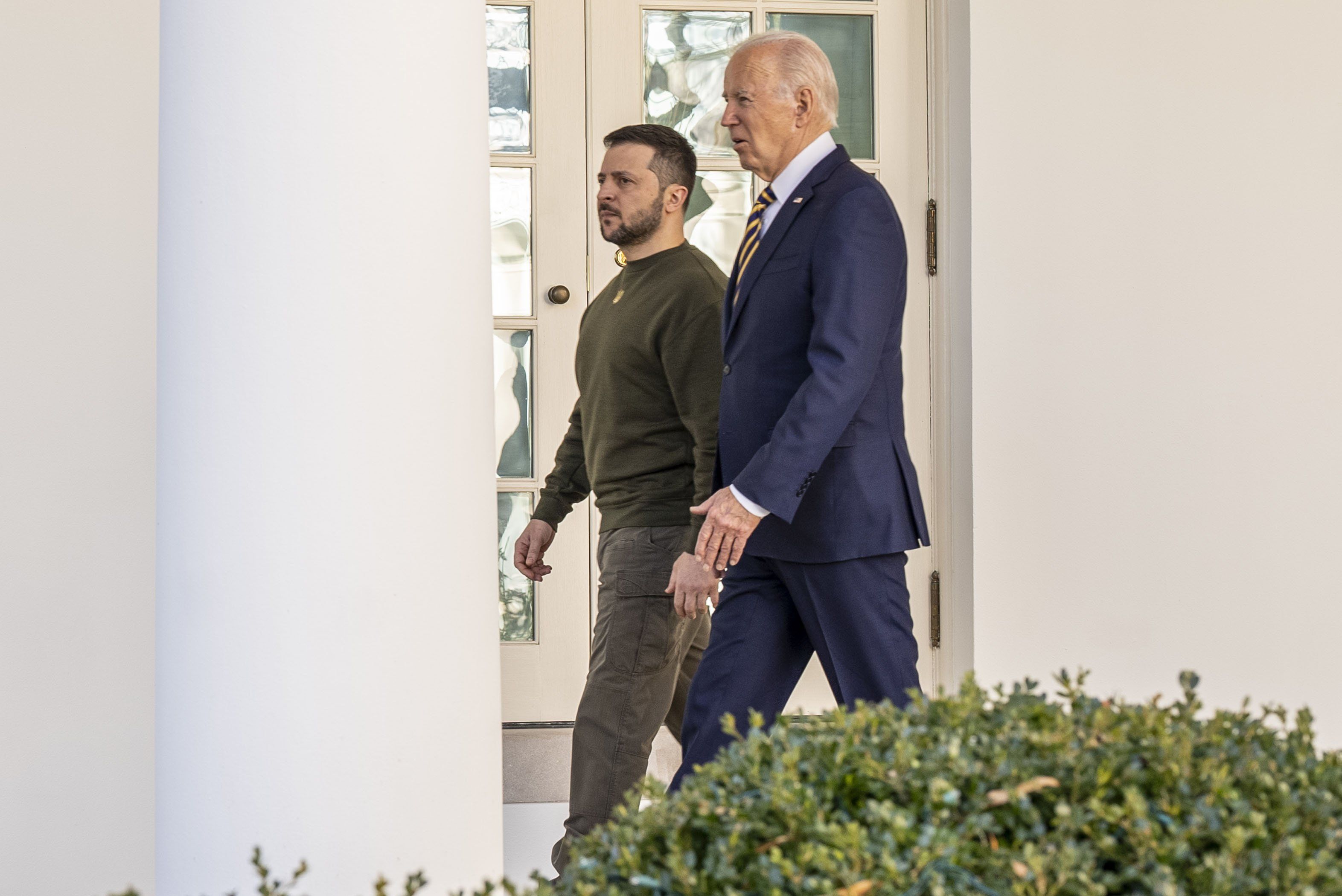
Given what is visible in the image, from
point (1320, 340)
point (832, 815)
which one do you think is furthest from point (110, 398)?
point (1320, 340)

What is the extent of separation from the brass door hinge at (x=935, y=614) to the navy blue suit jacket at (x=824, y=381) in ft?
4.78

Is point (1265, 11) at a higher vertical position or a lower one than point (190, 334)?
higher

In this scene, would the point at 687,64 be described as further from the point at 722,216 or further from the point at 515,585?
the point at 515,585

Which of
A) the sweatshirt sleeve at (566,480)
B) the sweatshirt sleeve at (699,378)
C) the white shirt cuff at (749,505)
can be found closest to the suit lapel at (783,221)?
the sweatshirt sleeve at (699,378)

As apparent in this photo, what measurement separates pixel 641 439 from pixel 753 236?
56 centimetres

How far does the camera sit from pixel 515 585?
3666 mm

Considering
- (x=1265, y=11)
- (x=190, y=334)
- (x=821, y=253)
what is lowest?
(x=190, y=334)

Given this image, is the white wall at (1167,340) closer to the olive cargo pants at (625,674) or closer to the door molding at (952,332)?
the door molding at (952,332)

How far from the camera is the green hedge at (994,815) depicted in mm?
863

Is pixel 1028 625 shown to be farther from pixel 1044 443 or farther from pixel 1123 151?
pixel 1123 151

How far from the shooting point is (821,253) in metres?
2.19

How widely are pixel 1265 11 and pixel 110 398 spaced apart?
321 centimetres

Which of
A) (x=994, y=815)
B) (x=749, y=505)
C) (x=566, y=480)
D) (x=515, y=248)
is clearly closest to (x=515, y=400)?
(x=515, y=248)

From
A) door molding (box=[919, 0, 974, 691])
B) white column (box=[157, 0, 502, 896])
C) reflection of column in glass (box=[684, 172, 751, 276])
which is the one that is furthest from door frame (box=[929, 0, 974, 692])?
white column (box=[157, 0, 502, 896])
